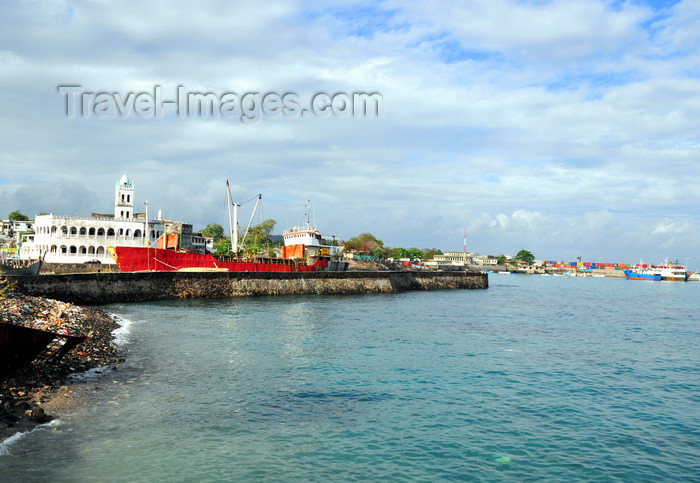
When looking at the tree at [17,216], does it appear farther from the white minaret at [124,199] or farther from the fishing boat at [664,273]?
the fishing boat at [664,273]

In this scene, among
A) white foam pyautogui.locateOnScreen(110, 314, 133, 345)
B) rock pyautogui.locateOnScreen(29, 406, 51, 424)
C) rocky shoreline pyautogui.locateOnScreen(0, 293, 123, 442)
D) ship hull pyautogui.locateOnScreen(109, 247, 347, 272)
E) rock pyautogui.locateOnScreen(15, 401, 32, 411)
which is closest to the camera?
rock pyautogui.locateOnScreen(29, 406, 51, 424)

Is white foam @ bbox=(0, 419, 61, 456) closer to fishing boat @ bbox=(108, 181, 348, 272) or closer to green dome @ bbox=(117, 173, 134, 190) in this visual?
fishing boat @ bbox=(108, 181, 348, 272)

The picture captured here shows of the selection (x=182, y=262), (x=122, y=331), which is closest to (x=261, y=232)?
(x=182, y=262)

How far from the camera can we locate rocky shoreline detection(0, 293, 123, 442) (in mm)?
10867

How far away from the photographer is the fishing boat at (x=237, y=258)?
46750mm

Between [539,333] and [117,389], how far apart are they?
23.8 meters

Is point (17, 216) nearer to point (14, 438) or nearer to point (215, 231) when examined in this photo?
point (215, 231)

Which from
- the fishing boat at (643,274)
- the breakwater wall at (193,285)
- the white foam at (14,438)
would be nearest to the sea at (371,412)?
the white foam at (14,438)

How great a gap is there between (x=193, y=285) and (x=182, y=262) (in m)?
6.73

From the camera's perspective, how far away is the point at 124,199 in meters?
81.1

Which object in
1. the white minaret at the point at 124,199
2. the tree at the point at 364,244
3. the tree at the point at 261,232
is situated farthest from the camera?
the tree at the point at 364,244

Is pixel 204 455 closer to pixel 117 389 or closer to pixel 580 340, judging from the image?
pixel 117 389

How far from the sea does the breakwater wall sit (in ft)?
48.3

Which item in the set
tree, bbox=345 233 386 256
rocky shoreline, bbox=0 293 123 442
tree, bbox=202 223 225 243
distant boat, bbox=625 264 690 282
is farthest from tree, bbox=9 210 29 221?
distant boat, bbox=625 264 690 282
